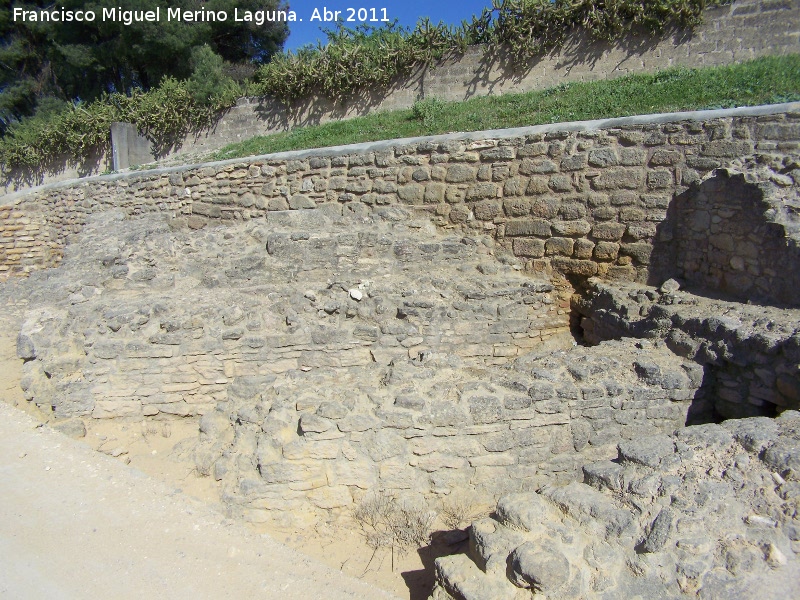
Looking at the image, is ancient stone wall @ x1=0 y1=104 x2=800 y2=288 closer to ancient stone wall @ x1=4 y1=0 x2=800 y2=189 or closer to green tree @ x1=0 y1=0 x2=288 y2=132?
ancient stone wall @ x1=4 y1=0 x2=800 y2=189

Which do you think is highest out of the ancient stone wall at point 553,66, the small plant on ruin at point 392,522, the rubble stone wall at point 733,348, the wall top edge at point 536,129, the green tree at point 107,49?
the green tree at point 107,49

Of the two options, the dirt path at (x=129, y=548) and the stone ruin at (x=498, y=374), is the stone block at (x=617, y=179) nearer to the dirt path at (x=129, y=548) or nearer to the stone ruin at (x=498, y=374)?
the stone ruin at (x=498, y=374)

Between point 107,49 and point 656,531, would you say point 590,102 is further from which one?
point 107,49

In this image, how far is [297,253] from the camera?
6285mm

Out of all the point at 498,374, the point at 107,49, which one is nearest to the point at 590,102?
the point at 498,374

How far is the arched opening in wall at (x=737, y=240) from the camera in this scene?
4.77 metres

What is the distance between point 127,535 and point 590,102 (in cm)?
758

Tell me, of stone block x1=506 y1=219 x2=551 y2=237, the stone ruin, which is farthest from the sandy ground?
stone block x1=506 y1=219 x2=551 y2=237

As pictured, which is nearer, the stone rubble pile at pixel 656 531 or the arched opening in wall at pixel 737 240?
the stone rubble pile at pixel 656 531

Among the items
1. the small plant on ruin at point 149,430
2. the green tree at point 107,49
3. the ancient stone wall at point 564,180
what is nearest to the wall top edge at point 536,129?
the ancient stone wall at point 564,180

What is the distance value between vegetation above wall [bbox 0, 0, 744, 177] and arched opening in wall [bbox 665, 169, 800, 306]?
520cm

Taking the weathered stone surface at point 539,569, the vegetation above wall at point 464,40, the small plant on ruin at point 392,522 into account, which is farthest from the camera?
the vegetation above wall at point 464,40

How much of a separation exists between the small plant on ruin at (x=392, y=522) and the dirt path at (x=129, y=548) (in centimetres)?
82

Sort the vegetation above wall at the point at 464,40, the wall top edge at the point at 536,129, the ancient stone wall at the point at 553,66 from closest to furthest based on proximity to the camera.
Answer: the wall top edge at the point at 536,129 → the ancient stone wall at the point at 553,66 → the vegetation above wall at the point at 464,40
